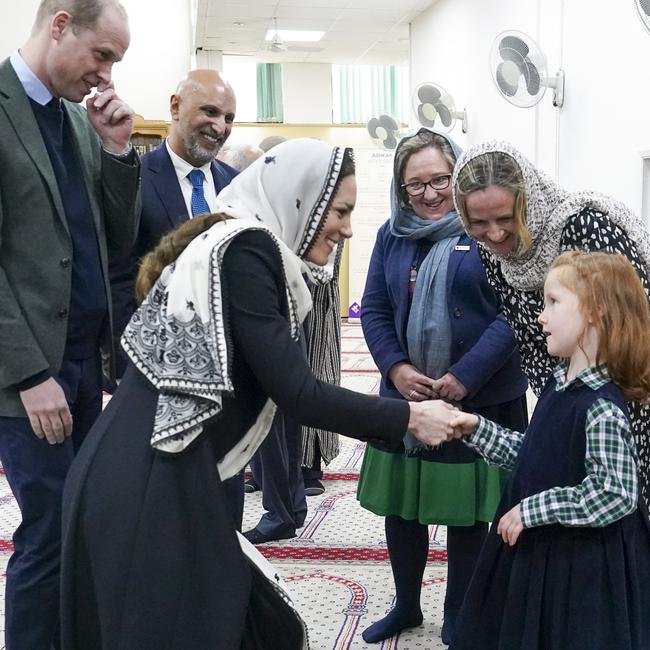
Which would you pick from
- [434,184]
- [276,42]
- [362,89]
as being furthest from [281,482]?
[362,89]

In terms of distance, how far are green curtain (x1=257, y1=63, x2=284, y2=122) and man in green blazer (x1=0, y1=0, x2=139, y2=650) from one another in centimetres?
1103

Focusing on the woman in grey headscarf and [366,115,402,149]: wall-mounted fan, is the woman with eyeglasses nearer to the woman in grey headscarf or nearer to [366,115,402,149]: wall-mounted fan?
the woman in grey headscarf

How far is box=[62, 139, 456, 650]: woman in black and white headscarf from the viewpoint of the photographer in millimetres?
1450

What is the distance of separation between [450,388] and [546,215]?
567 mm

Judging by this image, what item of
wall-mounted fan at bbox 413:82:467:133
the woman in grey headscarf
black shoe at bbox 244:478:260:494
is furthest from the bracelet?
wall-mounted fan at bbox 413:82:467:133

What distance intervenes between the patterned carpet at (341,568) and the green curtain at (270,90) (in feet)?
30.6

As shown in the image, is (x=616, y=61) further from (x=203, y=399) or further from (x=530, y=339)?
(x=203, y=399)

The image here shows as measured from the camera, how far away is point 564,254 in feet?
5.77

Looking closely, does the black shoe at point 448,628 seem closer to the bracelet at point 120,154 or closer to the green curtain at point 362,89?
the bracelet at point 120,154

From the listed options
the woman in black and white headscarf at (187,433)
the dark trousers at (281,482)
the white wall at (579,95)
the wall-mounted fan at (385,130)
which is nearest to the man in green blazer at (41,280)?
the woman in black and white headscarf at (187,433)

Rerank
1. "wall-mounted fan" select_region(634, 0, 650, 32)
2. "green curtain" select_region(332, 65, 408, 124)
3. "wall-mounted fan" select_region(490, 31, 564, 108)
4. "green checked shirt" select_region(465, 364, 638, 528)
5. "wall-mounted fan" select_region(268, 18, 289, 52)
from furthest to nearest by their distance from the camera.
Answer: "green curtain" select_region(332, 65, 408, 124) → "wall-mounted fan" select_region(268, 18, 289, 52) → "wall-mounted fan" select_region(490, 31, 564, 108) → "wall-mounted fan" select_region(634, 0, 650, 32) → "green checked shirt" select_region(465, 364, 638, 528)

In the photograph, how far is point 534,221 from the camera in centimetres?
189

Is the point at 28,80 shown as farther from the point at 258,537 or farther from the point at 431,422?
the point at 258,537

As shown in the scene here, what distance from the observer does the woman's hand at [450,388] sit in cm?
223
